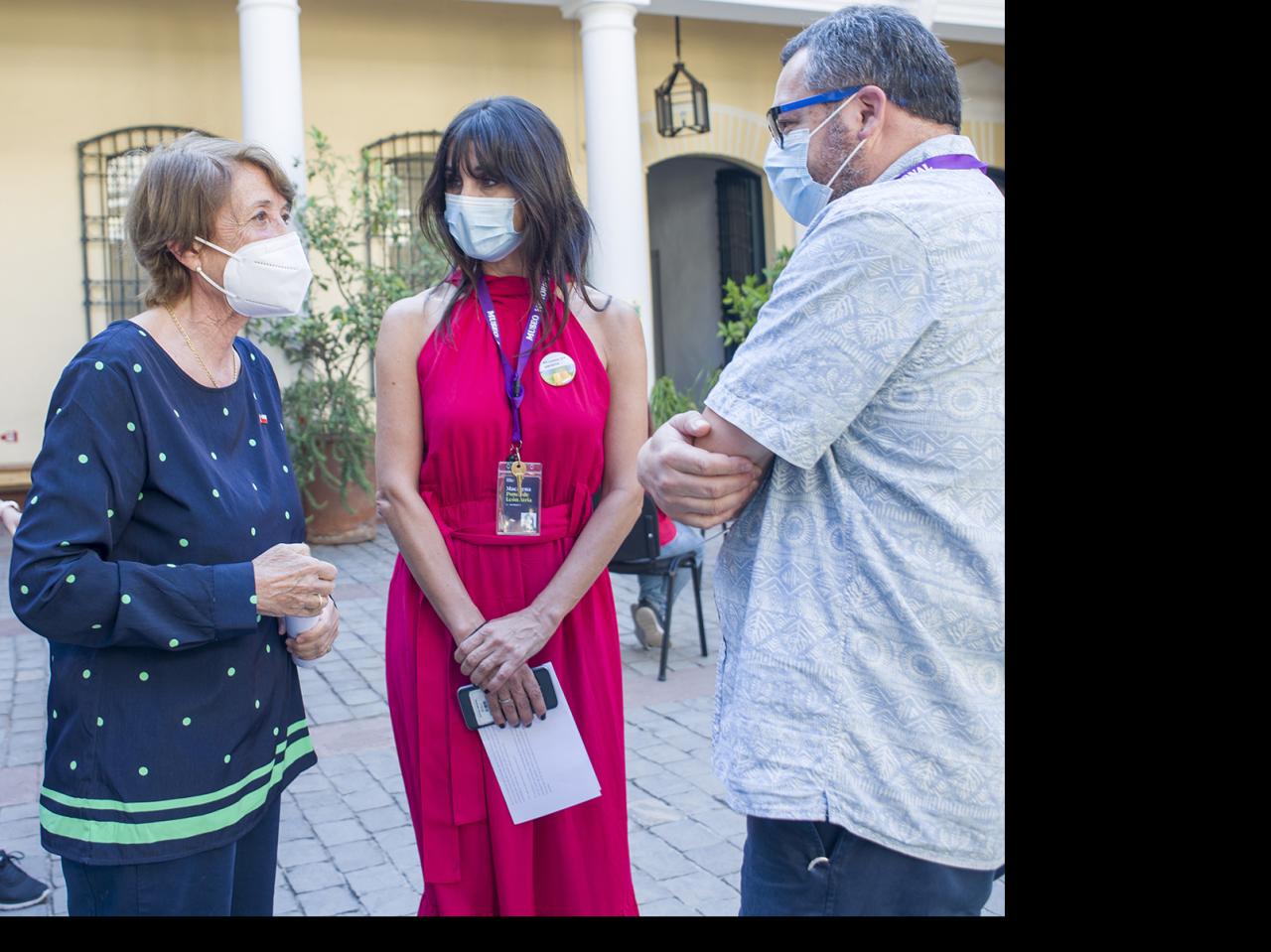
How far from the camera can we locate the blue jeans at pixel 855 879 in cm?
168

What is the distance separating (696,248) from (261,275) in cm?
1324

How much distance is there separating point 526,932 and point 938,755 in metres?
0.66

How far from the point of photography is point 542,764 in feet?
8.57

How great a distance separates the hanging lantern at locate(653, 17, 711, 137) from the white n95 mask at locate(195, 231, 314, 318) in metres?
9.91

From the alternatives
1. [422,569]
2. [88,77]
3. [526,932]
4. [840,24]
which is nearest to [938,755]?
[526,932]

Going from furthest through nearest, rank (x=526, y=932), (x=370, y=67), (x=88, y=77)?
1. (x=370, y=67)
2. (x=88, y=77)
3. (x=526, y=932)

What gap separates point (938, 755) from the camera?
5.46 feet

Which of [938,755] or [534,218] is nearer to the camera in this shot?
[938,755]

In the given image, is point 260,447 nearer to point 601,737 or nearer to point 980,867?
point 601,737

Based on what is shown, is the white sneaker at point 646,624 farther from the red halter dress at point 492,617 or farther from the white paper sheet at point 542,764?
the white paper sheet at point 542,764

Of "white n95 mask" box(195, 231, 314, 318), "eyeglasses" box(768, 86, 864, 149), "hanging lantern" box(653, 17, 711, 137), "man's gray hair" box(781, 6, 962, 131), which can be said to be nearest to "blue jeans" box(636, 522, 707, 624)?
"white n95 mask" box(195, 231, 314, 318)

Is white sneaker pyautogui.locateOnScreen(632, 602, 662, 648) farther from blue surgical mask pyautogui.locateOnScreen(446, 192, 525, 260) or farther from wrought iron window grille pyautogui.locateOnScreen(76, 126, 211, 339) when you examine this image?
wrought iron window grille pyautogui.locateOnScreen(76, 126, 211, 339)

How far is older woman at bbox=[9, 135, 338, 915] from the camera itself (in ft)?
6.72
